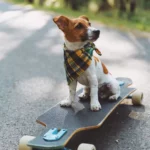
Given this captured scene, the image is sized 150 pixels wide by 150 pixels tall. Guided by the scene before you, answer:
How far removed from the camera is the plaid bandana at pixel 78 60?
236cm

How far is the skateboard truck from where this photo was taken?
6.71ft

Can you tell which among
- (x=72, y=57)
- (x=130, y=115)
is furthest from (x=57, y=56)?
(x=72, y=57)

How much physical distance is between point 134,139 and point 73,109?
0.43 m

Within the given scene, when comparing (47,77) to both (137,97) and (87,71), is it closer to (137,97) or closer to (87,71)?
(137,97)

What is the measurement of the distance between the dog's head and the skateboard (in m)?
0.46

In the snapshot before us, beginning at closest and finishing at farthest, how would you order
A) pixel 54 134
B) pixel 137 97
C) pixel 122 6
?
1. pixel 54 134
2. pixel 137 97
3. pixel 122 6

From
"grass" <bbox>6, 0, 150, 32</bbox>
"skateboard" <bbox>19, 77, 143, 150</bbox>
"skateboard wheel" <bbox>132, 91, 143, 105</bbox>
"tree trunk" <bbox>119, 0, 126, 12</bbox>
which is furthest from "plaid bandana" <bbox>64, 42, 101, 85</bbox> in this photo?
"tree trunk" <bbox>119, 0, 126, 12</bbox>

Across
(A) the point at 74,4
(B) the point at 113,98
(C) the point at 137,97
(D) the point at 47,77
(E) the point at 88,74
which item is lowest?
(A) the point at 74,4

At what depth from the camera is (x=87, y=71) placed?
2.40 m

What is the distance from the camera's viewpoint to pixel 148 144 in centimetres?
237

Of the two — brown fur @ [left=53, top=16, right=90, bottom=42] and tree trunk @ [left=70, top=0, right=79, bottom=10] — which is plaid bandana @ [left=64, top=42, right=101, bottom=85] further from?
tree trunk @ [left=70, top=0, right=79, bottom=10]

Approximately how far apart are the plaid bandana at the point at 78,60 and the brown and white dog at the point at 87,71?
27 mm

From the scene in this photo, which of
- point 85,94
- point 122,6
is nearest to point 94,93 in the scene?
point 85,94

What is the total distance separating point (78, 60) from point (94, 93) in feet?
0.80
